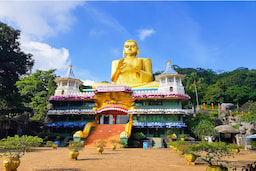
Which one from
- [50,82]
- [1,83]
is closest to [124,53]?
[50,82]

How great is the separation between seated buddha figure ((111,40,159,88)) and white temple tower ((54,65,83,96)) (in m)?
5.66

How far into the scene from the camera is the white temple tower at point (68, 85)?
2857 centimetres

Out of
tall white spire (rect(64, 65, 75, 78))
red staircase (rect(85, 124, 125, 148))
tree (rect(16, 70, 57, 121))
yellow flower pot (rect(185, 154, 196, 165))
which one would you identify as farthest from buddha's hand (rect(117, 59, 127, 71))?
yellow flower pot (rect(185, 154, 196, 165))

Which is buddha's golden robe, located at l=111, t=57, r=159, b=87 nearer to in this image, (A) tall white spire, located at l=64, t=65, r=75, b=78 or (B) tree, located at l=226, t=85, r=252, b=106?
(A) tall white spire, located at l=64, t=65, r=75, b=78

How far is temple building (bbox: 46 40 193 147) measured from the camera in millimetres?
23234

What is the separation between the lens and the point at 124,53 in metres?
32.9

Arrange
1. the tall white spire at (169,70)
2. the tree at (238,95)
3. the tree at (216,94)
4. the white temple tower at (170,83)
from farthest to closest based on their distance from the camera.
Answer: the tree at (238,95) → the tree at (216,94) → the tall white spire at (169,70) → the white temple tower at (170,83)

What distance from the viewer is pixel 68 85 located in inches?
1136

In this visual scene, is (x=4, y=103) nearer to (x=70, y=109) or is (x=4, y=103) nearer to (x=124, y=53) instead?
(x=70, y=109)

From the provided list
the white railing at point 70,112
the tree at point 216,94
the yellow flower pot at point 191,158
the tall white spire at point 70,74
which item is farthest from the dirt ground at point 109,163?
the tree at point 216,94

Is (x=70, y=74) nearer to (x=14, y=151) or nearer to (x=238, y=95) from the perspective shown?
(x=14, y=151)

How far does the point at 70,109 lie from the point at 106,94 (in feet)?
18.0

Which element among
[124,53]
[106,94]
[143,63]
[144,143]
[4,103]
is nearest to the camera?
[144,143]

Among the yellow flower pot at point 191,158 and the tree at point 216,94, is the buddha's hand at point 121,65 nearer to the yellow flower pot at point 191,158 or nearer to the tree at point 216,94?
the yellow flower pot at point 191,158
